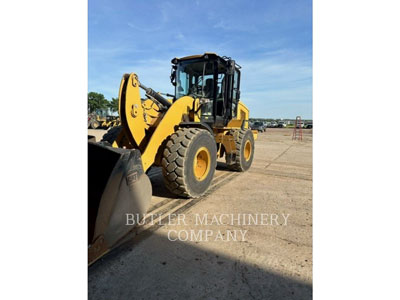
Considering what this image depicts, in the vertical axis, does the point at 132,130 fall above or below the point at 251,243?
above

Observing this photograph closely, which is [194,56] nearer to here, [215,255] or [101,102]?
[215,255]

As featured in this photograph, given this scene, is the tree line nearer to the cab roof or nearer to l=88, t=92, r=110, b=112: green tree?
l=88, t=92, r=110, b=112: green tree

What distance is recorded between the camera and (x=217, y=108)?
5.34 m

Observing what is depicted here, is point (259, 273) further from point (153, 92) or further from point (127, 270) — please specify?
point (153, 92)

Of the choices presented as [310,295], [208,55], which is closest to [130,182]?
[310,295]

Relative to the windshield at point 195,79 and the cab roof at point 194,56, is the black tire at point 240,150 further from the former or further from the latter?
the cab roof at point 194,56

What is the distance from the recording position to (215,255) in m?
2.20

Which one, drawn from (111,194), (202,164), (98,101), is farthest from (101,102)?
(111,194)

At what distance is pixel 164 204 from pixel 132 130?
117cm

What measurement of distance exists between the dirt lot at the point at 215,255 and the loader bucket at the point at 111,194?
222 millimetres

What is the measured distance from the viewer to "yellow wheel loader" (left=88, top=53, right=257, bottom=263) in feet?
7.01

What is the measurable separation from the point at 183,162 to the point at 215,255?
1.33 m

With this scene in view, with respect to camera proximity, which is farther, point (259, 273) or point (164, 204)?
point (164, 204)

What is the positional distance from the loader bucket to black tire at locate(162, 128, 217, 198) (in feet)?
2.26
